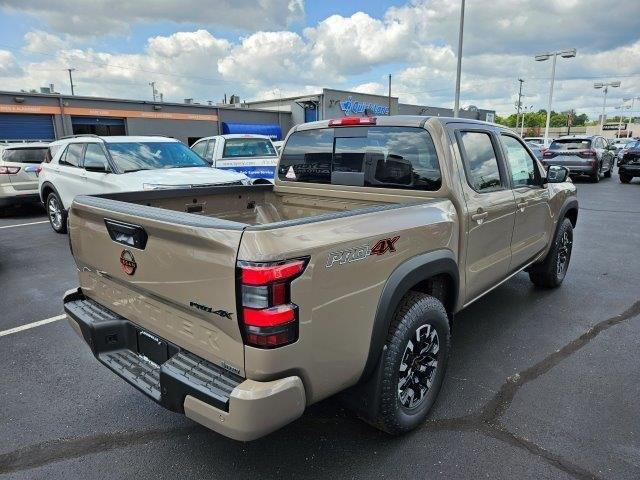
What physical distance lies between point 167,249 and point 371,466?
159 centimetres

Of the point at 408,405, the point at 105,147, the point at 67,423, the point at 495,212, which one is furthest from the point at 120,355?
the point at 105,147

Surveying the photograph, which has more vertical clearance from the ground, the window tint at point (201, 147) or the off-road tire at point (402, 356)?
the window tint at point (201, 147)

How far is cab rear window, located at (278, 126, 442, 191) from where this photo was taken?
3236 millimetres

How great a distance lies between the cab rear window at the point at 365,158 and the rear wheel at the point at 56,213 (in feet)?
20.2

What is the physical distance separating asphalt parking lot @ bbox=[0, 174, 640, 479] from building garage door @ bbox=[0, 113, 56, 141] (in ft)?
73.5

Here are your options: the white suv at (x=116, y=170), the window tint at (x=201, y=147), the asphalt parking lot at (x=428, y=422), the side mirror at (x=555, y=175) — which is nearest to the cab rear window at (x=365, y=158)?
the asphalt parking lot at (x=428, y=422)

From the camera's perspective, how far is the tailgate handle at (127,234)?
7.68 ft

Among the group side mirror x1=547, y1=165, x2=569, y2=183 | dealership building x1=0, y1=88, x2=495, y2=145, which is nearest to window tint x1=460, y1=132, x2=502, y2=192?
side mirror x1=547, y1=165, x2=569, y2=183

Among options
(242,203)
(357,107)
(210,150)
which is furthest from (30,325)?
(357,107)

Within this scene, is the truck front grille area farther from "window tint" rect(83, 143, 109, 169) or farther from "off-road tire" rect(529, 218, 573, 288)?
"window tint" rect(83, 143, 109, 169)

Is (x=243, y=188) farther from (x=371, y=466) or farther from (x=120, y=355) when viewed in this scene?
(x=371, y=466)

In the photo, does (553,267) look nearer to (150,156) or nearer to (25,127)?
(150,156)

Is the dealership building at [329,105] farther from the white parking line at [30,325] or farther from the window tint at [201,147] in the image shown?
the white parking line at [30,325]

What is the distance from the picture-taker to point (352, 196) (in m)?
3.60
